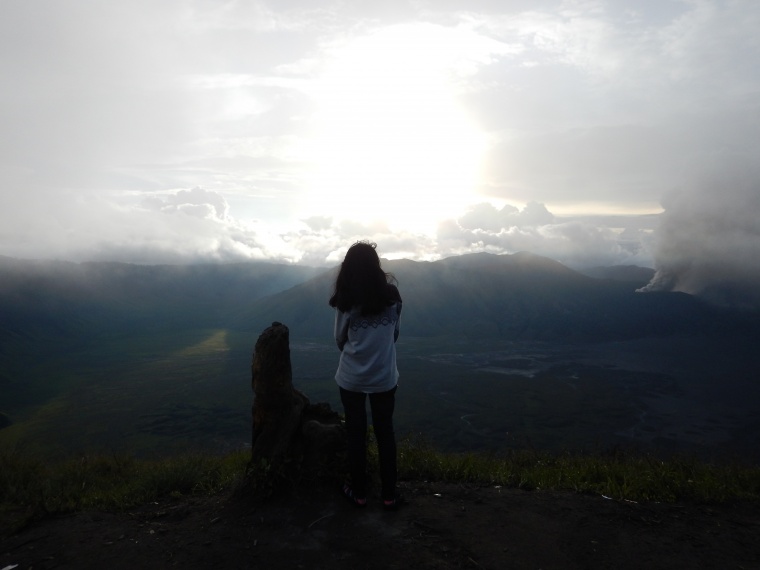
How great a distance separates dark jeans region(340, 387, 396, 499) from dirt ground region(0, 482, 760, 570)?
27cm

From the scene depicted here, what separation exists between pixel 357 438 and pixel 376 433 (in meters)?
0.23

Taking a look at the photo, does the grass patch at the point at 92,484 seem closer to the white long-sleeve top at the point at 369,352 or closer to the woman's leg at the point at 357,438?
the woman's leg at the point at 357,438

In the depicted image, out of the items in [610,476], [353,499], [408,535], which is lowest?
[610,476]

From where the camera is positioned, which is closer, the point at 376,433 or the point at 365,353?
the point at 365,353

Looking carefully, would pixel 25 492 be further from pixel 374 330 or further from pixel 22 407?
pixel 22 407

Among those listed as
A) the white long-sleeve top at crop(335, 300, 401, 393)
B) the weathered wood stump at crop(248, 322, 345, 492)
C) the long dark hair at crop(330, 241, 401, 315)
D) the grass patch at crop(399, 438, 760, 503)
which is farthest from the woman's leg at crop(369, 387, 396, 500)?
the grass patch at crop(399, 438, 760, 503)

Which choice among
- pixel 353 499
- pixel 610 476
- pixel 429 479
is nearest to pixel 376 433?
pixel 353 499

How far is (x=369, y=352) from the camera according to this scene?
16.9 ft

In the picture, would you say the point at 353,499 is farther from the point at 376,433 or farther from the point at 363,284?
the point at 363,284

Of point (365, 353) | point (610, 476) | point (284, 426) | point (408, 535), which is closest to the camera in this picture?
point (408, 535)

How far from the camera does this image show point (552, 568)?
430 centimetres

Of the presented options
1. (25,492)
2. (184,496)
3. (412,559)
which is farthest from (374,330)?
(25,492)

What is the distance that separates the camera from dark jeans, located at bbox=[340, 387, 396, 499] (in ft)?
17.3

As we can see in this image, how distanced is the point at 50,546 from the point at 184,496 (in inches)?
A: 61.4
